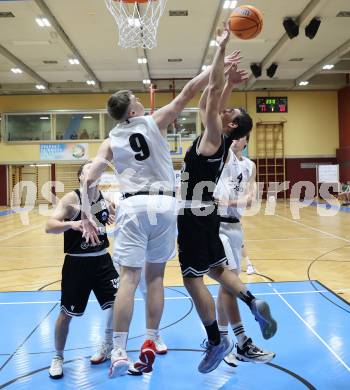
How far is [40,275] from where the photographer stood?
22.4 ft

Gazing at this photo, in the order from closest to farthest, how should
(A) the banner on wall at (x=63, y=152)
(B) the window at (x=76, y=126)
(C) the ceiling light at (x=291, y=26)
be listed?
(C) the ceiling light at (x=291, y=26)
(A) the banner on wall at (x=63, y=152)
(B) the window at (x=76, y=126)

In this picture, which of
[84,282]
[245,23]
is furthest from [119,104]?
[84,282]

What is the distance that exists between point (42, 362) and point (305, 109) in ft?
73.7

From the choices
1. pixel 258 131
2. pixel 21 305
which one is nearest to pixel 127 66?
pixel 258 131

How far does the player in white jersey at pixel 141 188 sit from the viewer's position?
2.90 m

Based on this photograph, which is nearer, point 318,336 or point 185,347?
point 185,347

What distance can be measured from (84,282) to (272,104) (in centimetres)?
2136

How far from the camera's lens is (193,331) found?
417 centimetres

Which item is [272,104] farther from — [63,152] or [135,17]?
[135,17]

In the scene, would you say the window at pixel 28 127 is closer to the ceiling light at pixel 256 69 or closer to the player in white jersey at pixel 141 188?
the ceiling light at pixel 256 69

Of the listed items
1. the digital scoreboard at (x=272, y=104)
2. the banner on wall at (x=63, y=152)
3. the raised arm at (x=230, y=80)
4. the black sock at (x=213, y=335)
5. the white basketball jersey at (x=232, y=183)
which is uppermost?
the digital scoreboard at (x=272, y=104)

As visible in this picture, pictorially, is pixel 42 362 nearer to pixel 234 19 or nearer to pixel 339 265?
pixel 234 19

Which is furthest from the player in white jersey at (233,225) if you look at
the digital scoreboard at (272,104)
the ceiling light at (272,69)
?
the digital scoreboard at (272,104)

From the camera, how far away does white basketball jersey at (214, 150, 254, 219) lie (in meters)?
3.68
